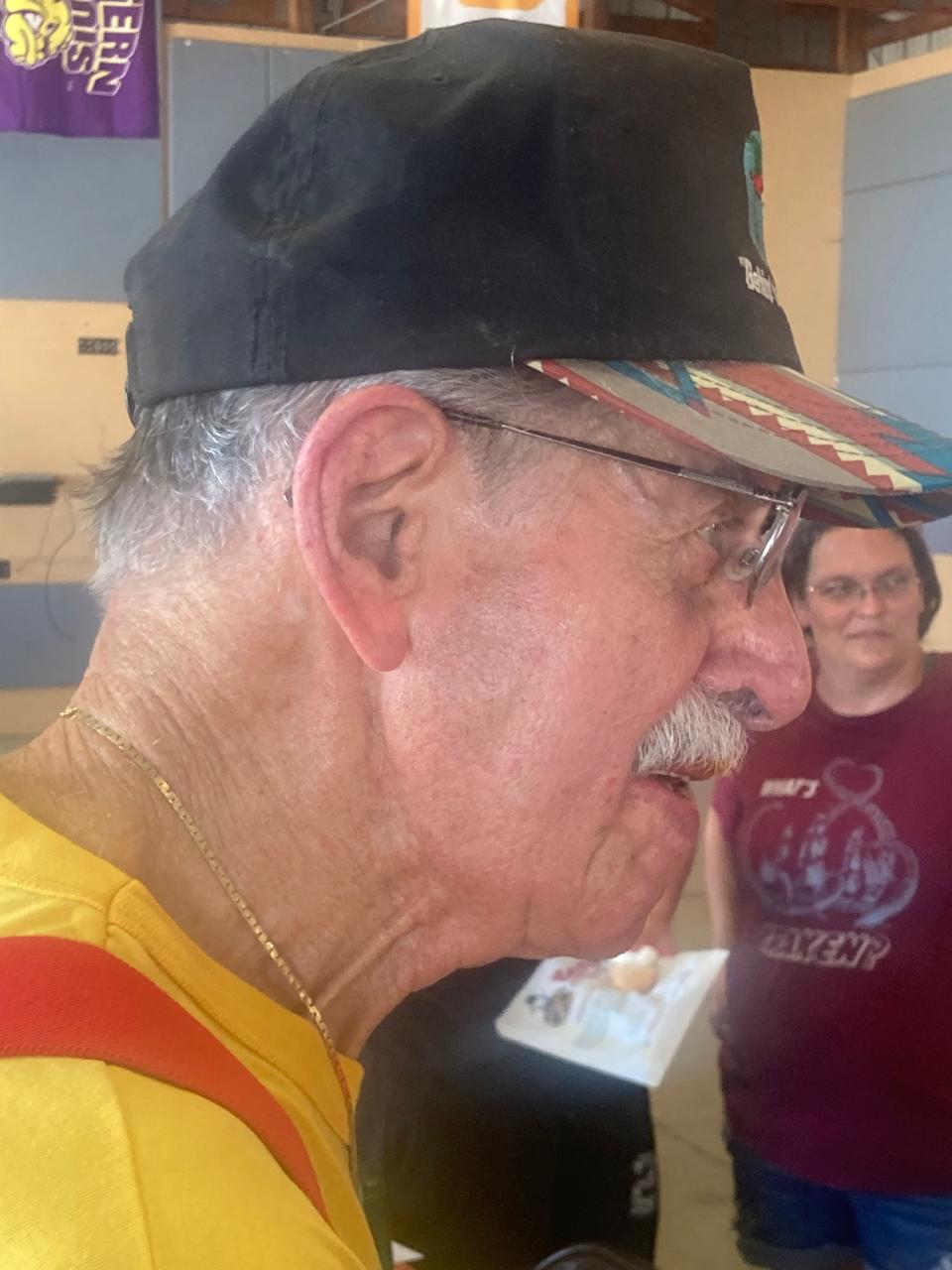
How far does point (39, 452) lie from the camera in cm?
457

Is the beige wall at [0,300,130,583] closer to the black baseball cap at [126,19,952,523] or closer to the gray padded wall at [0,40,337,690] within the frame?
the gray padded wall at [0,40,337,690]

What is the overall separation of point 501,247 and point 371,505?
161mm

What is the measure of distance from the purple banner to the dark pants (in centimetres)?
342

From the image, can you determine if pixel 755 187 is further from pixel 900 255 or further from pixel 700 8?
pixel 700 8

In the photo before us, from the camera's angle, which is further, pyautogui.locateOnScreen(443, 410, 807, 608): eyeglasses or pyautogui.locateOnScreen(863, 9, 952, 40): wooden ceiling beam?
pyautogui.locateOnScreen(863, 9, 952, 40): wooden ceiling beam

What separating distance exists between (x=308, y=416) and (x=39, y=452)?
4.20 metres

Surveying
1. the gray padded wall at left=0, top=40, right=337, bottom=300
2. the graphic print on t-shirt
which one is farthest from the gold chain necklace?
the gray padded wall at left=0, top=40, right=337, bottom=300

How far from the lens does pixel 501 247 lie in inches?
26.9

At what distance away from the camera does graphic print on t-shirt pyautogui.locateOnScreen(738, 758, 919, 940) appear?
1.85 metres

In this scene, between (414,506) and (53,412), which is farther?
(53,412)

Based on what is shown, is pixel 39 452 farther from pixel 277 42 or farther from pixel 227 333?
pixel 227 333

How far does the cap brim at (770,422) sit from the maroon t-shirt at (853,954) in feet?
3.84

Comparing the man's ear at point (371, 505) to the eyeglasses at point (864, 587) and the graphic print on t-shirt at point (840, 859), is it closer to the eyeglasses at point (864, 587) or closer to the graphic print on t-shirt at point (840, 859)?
the graphic print on t-shirt at point (840, 859)

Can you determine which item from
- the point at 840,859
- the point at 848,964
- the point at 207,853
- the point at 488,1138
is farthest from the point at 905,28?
the point at 207,853
